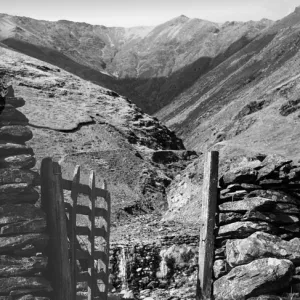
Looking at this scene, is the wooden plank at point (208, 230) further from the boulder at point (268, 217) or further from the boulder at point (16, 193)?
the boulder at point (16, 193)

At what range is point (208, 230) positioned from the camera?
10.3 m

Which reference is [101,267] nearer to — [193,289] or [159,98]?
[193,289]

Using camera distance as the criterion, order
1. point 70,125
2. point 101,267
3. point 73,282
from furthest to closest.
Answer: point 70,125 < point 101,267 < point 73,282

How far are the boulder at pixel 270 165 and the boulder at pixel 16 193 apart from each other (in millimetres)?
4708

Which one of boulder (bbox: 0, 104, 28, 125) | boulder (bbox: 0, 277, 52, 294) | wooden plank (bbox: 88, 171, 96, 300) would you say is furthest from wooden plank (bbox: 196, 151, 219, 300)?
boulder (bbox: 0, 104, 28, 125)

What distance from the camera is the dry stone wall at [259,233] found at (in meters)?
9.84

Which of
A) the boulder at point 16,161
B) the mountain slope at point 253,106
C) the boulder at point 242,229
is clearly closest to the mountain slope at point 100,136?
the mountain slope at point 253,106

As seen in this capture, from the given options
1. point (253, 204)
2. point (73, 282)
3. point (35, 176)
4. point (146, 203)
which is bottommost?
point (146, 203)

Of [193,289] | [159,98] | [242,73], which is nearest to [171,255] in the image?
[193,289]

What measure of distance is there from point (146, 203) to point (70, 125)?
1462cm

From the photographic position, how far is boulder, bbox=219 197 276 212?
1067 centimetres

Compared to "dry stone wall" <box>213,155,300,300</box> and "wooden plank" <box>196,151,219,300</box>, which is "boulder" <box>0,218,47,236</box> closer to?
"wooden plank" <box>196,151,219,300</box>

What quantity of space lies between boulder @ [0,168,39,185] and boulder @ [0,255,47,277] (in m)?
1.04

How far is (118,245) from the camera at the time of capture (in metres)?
14.5
